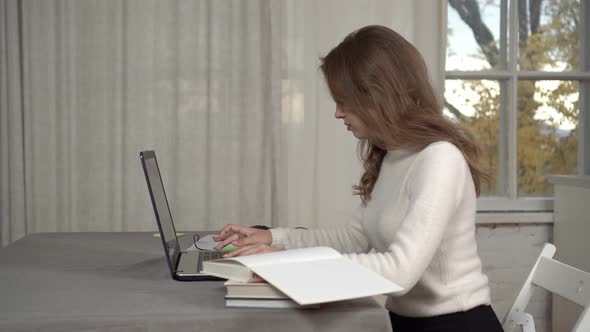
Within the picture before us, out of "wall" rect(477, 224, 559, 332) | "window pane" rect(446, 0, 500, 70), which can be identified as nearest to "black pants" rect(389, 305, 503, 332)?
"wall" rect(477, 224, 559, 332)

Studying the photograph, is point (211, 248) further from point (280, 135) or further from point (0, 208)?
point (0, 208)

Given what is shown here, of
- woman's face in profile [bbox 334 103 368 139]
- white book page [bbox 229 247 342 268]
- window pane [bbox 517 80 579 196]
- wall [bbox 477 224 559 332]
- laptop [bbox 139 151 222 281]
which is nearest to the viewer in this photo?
white book page [bbox 229 247 342 268]

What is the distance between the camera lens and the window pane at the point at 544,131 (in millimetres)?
3432

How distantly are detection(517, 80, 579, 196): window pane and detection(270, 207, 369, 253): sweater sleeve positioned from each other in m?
1.84

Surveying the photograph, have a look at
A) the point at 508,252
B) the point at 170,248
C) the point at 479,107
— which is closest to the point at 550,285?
the point at 170,248

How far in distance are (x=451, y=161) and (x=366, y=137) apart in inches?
11.5

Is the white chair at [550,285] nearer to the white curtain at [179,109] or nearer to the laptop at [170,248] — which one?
the laptop at [170,248]

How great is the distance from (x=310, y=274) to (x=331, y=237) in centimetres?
74

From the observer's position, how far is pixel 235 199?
10.4ft

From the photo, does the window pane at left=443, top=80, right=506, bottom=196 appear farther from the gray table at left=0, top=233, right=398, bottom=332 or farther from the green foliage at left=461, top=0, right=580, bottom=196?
the gray table at left=0, top=233, right=398, bottom=332

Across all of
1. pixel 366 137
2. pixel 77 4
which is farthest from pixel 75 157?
pixel 366 137

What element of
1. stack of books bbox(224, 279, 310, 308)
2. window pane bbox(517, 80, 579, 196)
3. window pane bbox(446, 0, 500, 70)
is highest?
window pane bbox(446, 0, 500, 70)

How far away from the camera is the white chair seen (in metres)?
1.50

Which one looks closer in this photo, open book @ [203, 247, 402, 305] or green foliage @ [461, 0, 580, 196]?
open book @ [203, 247, 402, 305]
